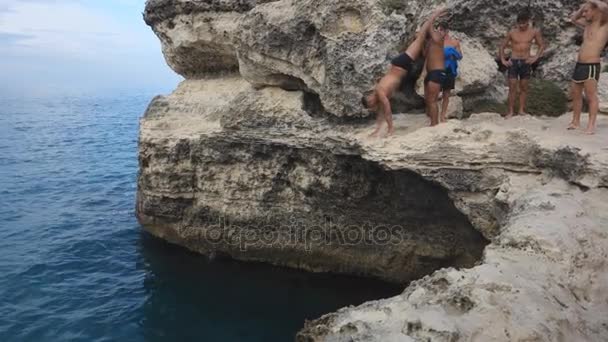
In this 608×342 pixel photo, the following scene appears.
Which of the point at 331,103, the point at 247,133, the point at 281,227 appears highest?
the point at 331,103

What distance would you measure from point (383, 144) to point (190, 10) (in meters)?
7.62

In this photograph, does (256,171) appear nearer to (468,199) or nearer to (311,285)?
(311,285)

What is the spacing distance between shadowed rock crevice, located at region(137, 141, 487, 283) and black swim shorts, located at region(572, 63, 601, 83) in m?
3.18

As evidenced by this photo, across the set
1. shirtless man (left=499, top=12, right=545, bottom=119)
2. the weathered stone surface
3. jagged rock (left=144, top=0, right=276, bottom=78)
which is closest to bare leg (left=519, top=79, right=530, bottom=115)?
shirtless man (left=499, top=12, right=545, bottom=119)

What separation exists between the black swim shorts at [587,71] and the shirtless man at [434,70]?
7.77ft

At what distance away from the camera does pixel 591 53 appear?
27.5ft

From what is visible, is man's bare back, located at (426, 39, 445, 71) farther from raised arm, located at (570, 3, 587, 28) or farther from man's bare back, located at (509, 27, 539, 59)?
raised arm, located at (570, 3, 587, 28)

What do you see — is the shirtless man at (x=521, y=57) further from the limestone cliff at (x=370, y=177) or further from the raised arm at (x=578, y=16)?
the raised arm at (x=578, y=16)

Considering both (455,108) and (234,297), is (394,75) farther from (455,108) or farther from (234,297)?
(234,297)

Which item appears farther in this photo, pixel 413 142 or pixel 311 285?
pixel 311 285

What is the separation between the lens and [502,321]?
445 cm

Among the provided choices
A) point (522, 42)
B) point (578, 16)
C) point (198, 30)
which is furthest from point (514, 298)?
point (198, 30)

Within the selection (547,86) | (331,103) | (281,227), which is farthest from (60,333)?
(547,86)

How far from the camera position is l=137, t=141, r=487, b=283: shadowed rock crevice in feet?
35.1
